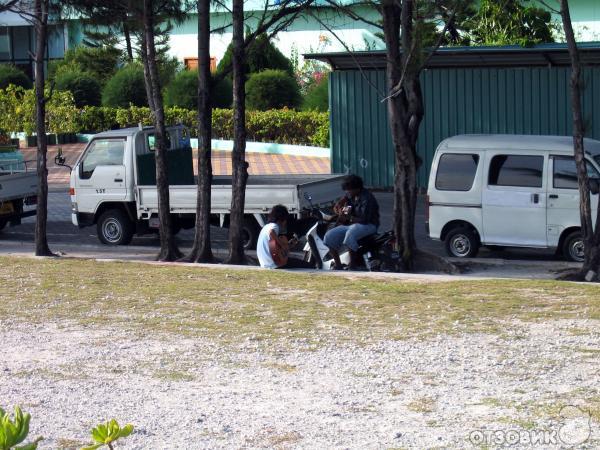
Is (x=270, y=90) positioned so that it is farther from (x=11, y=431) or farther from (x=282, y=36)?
(x=11, y=431)

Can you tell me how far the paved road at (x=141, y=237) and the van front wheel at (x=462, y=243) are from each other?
57 cm

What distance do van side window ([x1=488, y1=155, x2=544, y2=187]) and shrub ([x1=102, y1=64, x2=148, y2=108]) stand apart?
81.6 feet

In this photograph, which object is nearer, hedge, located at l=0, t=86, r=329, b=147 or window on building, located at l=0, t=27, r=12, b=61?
hedge, located at l=0, t=86, r=329, b=147

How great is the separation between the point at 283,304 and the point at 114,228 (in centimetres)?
831

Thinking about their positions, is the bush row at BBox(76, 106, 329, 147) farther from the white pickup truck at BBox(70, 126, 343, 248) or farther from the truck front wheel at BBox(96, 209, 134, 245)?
the truck front wheel at BBox(96, 209, 134, 245)

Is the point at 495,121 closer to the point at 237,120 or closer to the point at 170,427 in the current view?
the point at 237,120

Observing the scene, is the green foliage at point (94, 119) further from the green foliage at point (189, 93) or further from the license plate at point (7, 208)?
the license plate at point (7, 208)

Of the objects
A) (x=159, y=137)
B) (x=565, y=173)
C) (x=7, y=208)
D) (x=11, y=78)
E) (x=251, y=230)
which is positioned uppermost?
(x=11, y=78)

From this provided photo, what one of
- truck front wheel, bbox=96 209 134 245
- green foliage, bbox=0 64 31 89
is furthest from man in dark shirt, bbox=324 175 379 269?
green foliage, bbox=0 64 31 89

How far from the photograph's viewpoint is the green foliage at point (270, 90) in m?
35.0

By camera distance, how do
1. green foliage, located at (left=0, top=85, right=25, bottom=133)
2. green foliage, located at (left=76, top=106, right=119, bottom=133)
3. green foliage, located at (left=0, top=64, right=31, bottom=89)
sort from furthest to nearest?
1. green foliage, located at (left=0, top=64, right=31, bottom=89)
2. green foliage, located at (left=0, top=85, right=25, bottom=133)
3. green foliage, located at (left=76, top=106, right=119, bottom=133)

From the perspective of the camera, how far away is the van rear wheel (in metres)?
14.9

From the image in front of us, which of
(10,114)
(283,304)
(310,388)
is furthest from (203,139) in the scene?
(10,114)

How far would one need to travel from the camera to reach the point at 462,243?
51.7 ft
